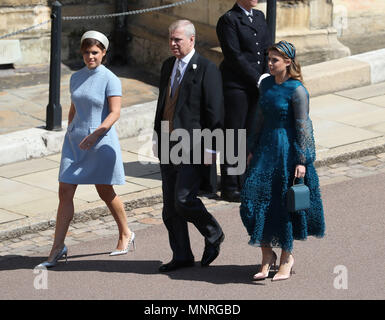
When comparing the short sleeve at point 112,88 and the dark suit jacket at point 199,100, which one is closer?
the dark suit jacket at point 199,100

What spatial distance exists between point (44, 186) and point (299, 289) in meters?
3.49

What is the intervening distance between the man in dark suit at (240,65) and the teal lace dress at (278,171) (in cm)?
215

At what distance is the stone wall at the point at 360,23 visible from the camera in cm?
1518

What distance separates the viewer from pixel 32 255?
8.25 m

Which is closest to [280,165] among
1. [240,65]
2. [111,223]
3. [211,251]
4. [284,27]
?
[211,251]

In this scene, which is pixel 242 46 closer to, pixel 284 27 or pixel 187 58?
pixel 187 58

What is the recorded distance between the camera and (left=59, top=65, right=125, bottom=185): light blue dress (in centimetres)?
790

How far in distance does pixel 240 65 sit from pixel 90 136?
220 centimetres

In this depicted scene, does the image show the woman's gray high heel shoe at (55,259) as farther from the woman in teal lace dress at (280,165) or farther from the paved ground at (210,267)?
the woman in teal lace dress at (280,165)

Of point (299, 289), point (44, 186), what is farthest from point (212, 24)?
point (299, 289)

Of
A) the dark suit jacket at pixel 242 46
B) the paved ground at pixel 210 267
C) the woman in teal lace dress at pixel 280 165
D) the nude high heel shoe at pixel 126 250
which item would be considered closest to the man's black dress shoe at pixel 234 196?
the paved ground at pixel 210 267

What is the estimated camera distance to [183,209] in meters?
7.59

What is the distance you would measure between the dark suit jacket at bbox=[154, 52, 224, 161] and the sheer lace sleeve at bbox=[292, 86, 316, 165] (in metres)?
0.59
